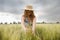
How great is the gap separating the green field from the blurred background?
0.29 feet

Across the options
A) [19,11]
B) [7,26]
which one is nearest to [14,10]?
[19,11]

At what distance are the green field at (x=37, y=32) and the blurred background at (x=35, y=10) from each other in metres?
0.09

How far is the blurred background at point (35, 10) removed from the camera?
172 cm

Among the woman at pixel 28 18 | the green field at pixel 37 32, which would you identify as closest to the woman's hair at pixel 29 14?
the woman at pixel 28 18

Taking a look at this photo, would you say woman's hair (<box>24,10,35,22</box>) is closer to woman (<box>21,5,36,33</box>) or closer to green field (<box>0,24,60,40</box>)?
woman (<box>21,5,36,33</box>)

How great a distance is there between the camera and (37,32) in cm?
166

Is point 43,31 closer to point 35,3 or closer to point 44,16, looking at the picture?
point 44,16

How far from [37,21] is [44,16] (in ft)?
0.37

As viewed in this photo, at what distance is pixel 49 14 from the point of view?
5.87ft

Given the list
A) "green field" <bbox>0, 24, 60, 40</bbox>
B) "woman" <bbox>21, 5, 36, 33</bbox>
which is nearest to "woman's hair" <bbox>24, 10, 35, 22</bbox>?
"woman" <bbox>21, 5, 36, 33</bbox>

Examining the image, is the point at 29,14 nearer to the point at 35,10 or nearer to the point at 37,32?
the point at 35,10

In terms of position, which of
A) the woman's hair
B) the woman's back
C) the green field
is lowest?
the green field

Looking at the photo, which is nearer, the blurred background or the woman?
the woman

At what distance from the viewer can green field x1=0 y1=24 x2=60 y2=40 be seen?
159 centimetres
